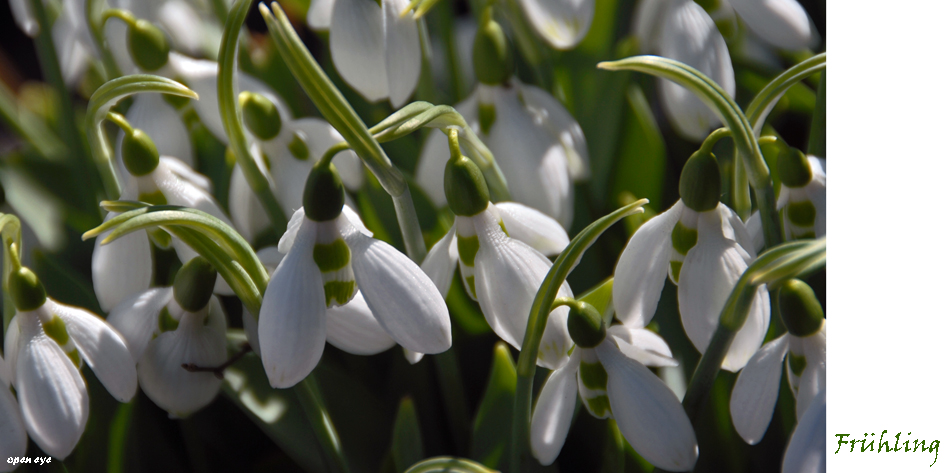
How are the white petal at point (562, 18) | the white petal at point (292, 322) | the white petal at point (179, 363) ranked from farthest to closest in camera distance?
the white petal at point (562, 18) < the white petal at point (179, 363) < the white petal at point (292, 322)

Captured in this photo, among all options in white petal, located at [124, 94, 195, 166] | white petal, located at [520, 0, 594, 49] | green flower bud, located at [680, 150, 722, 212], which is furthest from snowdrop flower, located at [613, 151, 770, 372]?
white petal, located at [124, 94, 195, 166]

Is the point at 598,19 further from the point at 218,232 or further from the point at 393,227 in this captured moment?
the point at 218,232

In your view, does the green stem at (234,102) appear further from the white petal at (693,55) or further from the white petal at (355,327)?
the white petal at (693,55)

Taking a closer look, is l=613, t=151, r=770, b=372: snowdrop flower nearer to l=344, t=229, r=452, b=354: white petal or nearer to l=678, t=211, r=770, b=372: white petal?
l=678, t=211, r=770, b=372: white petal

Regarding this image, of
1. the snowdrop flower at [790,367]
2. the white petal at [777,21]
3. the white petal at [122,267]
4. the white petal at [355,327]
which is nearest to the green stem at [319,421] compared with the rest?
the white petal at [355,327]

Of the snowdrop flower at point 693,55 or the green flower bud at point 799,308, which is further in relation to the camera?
the snowdrop flower at point 693,55

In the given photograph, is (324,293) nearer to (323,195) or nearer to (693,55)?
(323,195)

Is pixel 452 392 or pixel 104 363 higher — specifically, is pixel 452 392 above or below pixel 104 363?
below

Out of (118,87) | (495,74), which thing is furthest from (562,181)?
(118,87)
